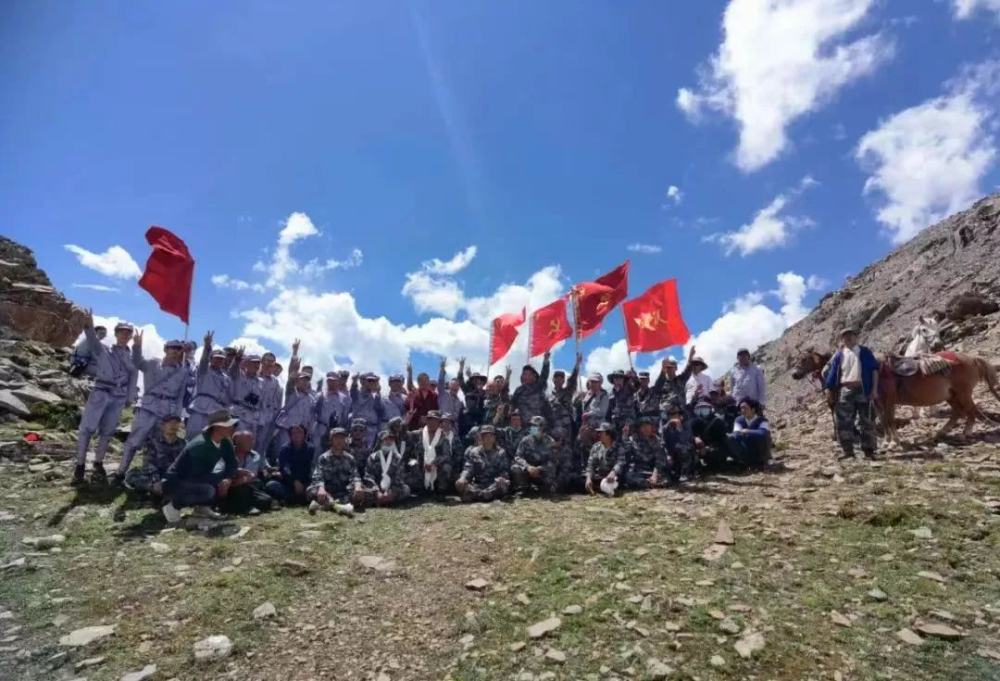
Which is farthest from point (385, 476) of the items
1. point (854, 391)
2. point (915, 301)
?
point (915, 301)

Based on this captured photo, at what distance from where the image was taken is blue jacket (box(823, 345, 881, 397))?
33.9 feet

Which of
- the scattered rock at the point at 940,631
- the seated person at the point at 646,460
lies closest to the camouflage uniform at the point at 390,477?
the seated person at the point at 646,460

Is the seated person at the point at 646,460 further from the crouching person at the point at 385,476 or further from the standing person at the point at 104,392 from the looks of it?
the standing person at the point at 104,392

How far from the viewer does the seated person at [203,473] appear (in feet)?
27.4

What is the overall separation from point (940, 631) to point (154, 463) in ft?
33.5

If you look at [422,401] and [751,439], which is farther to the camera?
[422,401]

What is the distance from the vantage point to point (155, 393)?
1002 centimetres

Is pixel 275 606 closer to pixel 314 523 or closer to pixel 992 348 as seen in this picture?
pixel 314 523

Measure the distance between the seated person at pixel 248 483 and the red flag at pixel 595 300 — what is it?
A: 756 cm

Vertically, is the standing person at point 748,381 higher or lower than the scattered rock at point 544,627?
higher

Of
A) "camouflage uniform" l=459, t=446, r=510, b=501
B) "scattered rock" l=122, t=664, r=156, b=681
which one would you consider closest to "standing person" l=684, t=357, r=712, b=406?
"camouflage uniform" l=459, t=446, r=510, b=501

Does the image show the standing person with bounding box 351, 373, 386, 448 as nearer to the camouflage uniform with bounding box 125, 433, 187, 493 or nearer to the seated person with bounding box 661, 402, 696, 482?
the camouflage uniform with bounding box 125, 433, 187, 493

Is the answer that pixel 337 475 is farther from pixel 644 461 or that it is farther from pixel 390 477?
pixel 644 461

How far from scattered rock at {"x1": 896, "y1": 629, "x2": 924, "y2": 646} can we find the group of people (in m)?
5.56
